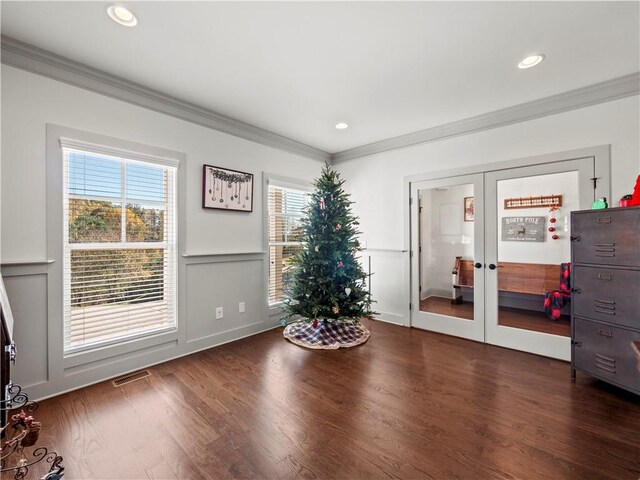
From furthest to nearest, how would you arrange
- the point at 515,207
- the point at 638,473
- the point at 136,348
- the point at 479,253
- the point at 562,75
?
the point at 479,253
the point at 515,207
the point at 136,348
the point at 562,75
the point at 638,473

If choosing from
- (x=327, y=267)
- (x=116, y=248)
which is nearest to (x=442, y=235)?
(x=327, y=267)

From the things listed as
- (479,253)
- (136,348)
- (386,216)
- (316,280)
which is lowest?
(136,348)

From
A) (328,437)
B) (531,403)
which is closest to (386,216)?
(531,403)

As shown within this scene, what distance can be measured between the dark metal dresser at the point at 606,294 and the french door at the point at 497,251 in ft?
1.63

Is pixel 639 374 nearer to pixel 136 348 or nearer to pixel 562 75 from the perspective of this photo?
pixel 562 75

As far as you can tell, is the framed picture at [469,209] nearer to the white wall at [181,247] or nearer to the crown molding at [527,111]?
the crown molding at [527,111]

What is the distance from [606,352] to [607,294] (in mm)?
472

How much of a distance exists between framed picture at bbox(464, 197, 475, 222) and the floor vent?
A: 383 centimetres

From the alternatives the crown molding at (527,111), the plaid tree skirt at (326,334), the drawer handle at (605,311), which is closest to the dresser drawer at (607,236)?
the drawer handle at (605,311)

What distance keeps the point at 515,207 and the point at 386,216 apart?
1620 mm

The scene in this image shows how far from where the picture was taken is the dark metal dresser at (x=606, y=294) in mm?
2201

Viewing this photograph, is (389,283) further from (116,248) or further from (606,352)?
(116,248)

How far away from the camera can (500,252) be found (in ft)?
10.9

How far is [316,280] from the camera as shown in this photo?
358 cm
